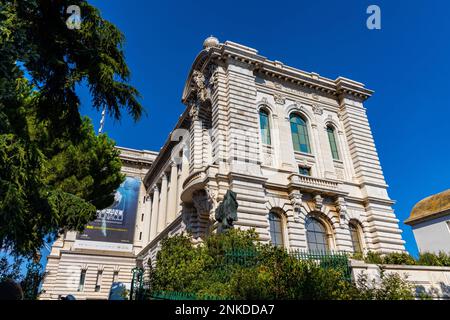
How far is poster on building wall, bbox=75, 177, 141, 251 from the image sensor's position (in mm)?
34156

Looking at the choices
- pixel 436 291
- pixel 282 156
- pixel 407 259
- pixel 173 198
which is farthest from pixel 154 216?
pixel 436 291

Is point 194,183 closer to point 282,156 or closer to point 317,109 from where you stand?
point 282,156

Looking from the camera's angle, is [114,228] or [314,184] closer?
[314,184]

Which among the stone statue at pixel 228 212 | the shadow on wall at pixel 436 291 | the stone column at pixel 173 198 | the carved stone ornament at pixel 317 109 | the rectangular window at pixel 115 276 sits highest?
the carved stone ornament at pixel 317 109

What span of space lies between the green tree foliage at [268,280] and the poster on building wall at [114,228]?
23970 mm

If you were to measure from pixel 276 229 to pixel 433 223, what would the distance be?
18132 mm

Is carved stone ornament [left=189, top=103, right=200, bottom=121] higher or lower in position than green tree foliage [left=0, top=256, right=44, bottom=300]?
higher

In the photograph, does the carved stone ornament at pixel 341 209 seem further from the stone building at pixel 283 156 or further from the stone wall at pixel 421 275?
the stone wall at pixel 421 275

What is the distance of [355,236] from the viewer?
67.7 ft

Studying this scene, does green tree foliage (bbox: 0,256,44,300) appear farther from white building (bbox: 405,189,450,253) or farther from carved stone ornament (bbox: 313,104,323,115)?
white building (bbox: 405,189,450,253)

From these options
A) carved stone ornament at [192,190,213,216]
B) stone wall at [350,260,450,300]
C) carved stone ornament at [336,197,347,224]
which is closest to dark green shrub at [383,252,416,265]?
carved stone ornament at [336,197,347,224]

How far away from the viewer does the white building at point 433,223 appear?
26.4 metres

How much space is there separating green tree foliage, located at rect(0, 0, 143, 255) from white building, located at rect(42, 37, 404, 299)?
8969 mm

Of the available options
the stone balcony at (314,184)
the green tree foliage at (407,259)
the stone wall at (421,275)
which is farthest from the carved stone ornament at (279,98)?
the stone wall at (421,275)
